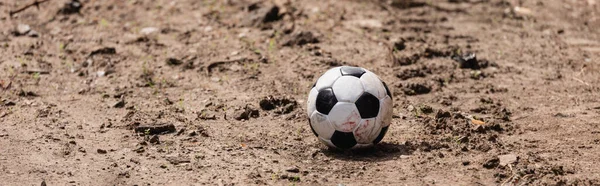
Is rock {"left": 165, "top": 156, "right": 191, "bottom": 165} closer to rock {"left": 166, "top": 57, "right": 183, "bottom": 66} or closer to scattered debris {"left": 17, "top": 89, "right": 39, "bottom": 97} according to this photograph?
scattered debris {"left": 17, "top": 89, "right": 39, "bottom": 97}

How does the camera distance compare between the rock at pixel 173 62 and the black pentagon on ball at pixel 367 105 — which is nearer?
the black pentagon on ball at pixel 367 105

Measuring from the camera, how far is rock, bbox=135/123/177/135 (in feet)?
21.5

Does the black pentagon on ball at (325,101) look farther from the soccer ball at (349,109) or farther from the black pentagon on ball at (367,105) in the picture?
the black pentagon on ball at (367,105)

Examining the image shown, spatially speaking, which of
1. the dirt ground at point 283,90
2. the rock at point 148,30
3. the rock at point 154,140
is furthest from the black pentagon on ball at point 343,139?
the rock at point 148,30

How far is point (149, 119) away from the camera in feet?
22.8

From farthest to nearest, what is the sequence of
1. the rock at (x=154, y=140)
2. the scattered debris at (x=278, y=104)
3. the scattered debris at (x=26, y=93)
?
the scattered debris at (x=26, y=93) → the scattered debris at (x=278, y=104) → the rock at (x=154, y=140)

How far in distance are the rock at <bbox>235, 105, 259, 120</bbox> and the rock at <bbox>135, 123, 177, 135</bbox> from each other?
1.97 ft

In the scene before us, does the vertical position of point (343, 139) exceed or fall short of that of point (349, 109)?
it falls short

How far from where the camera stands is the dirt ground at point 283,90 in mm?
5852

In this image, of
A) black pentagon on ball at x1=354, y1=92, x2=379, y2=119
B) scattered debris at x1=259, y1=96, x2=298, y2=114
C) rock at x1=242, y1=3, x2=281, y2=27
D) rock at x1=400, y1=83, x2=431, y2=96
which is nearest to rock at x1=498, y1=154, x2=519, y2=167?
black pentagon on ball at x1=354, y1=92, x2=379, y2=119

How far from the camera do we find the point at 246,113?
6.98 m

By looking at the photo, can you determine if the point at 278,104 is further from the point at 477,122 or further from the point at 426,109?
the point at 477,122

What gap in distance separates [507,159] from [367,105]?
3.44ft

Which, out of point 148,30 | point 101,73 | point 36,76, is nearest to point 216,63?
point 101,73
